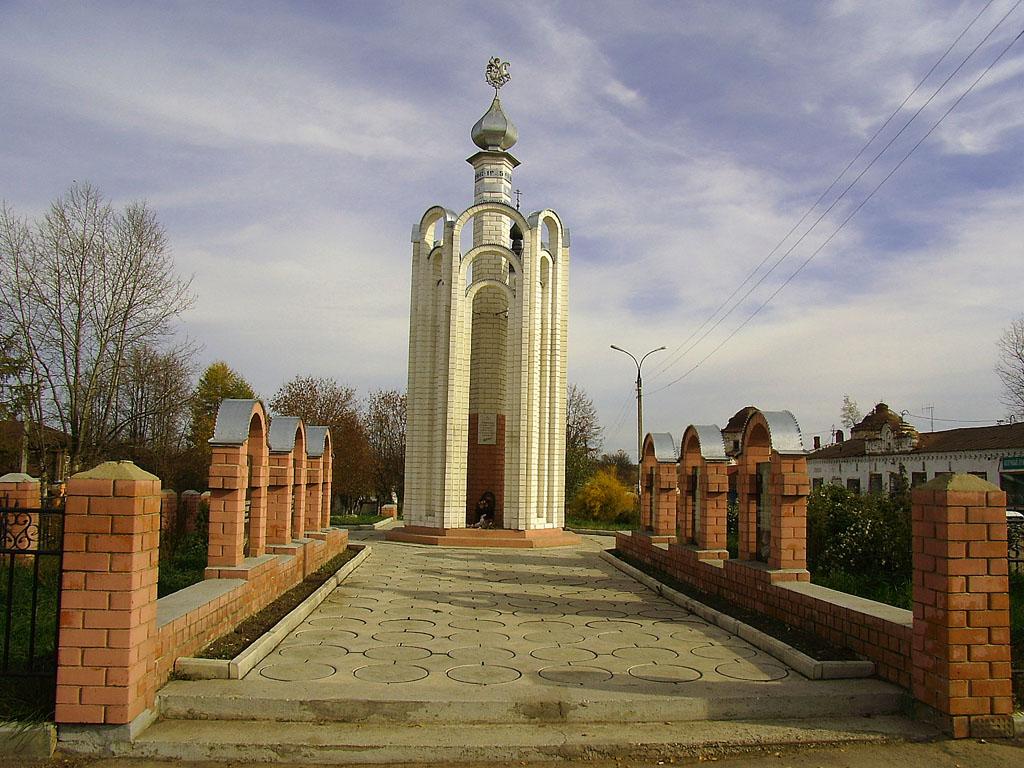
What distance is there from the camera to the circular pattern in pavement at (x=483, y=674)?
18.2ft

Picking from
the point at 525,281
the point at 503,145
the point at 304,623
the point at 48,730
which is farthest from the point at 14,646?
the point at 503,145

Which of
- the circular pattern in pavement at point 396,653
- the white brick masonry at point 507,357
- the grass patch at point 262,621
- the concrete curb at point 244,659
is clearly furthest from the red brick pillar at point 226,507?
the white brick masonry at point 507,357

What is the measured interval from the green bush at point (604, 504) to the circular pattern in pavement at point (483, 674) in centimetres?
2054

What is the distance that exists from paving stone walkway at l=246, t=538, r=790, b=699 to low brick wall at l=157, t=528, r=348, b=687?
495 millimetres

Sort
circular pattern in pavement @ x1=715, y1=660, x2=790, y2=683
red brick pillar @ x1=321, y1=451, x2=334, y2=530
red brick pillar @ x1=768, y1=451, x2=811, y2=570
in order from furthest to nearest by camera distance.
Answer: red brick pillar @ x1=321, y1=451, x2=334, y2=530 → red brick pillar @ x1=768, y1=451, x2=811, y2=570 → circular pattern in pavement @ x1=715, y1=660, x2=790, y2=683

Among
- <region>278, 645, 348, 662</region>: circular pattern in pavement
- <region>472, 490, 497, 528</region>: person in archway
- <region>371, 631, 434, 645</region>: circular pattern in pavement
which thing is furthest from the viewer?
<region>472, 490, 497, 528</region>: person in archway

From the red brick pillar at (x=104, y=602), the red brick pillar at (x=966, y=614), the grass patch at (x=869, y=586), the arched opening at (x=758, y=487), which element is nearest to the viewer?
the red brick pillar at (x=104, y=602)

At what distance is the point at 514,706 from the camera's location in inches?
196

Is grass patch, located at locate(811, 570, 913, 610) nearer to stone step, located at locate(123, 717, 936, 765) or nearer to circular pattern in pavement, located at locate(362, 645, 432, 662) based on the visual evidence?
stone step, located at locate(123, 717, 936, 765)

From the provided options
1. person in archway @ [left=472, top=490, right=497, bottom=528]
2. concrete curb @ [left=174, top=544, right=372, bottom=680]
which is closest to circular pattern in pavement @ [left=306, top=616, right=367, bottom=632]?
concrete curb @ [left=174, top=544, right=372, bottom=680]

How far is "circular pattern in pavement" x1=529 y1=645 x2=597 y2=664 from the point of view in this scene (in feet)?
20.5

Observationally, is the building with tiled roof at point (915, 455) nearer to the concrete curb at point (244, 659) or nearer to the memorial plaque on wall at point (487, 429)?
the memorial plaque on wall at point (487, 429)

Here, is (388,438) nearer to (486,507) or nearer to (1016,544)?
(486,507)

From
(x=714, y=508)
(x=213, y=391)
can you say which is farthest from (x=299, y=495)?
(x=213, y=391)
